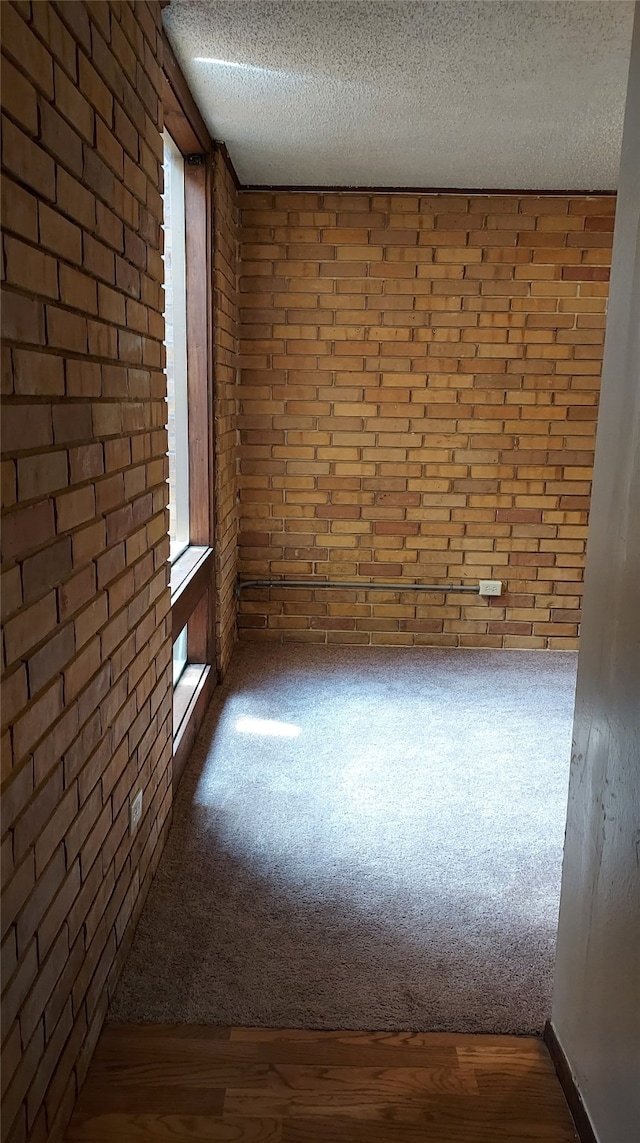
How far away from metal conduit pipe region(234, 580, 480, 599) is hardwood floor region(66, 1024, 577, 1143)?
2921mm

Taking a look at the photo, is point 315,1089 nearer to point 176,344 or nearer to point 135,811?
point 135,811

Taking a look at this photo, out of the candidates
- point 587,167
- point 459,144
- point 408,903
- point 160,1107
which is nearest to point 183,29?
point 459,144

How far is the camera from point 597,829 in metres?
1.44

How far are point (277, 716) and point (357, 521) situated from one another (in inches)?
56.1

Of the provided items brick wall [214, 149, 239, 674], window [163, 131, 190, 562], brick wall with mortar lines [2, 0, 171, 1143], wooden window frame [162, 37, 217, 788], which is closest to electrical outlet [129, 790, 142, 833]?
brick wall with mortar lines [2, 0, 171, 1143]

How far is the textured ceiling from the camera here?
2305mm

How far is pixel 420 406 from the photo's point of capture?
4.34 metres

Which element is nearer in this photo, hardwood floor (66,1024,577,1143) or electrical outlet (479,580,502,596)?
hardwood floor (66,1024,577,1143)

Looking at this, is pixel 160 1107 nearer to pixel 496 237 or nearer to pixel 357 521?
pixel 357 521

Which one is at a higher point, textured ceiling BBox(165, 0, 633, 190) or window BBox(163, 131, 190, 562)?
textured ceiling BBox(165, 0, 633, 190)

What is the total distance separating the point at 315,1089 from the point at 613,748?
93 cm

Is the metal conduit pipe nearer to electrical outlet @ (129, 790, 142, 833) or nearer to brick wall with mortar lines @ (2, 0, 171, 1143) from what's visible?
brick wall with mortar lines @ (2, 0, 171, 1143)

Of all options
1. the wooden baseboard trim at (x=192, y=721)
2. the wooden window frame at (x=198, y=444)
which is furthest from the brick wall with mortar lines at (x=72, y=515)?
the wooden window frame at (x=198, y=444)

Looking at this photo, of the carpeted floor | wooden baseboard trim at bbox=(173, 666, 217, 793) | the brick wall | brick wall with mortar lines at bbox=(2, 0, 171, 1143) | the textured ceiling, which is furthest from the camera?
the brick wall
